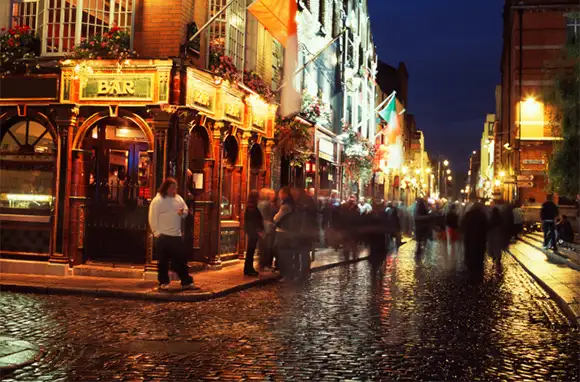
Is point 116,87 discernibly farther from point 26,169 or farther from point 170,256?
point 170,256

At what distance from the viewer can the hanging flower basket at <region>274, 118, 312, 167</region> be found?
21.5 meters

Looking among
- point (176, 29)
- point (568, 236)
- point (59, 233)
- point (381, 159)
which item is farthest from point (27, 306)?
point (381, 159)

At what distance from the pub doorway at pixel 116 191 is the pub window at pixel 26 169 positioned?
92 centimetres

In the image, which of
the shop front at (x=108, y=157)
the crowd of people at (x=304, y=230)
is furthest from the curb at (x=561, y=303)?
the shop front at (x=108, y=157)

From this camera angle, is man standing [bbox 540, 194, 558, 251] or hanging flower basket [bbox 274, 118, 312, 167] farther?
man standing [bbox 540, 194, 558, 251]

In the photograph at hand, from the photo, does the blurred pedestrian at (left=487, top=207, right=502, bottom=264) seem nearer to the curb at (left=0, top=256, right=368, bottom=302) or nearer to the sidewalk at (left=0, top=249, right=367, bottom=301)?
the sidewalk at (left=0, top=249, right=367, bottom=301)

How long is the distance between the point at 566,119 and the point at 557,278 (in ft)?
35.7

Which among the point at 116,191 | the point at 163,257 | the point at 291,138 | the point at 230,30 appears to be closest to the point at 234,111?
the point at 230,30

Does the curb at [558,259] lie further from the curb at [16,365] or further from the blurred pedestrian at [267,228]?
the curb at [16,365]

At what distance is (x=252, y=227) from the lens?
15.6m

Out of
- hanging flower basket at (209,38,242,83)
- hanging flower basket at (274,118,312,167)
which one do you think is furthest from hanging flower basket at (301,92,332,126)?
hanging flower basket at (209,38,242,83)

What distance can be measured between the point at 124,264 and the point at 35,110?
372 cm

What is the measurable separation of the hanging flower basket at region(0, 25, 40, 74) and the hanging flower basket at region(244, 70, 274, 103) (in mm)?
5365

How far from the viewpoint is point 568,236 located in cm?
2586
